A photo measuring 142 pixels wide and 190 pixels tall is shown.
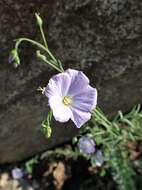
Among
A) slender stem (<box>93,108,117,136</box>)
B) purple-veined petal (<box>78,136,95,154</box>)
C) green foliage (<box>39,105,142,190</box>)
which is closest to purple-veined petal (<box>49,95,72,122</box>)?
slender stem (<box>93,108,117,136</box>)

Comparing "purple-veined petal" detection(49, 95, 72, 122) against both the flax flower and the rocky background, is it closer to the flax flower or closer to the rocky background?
the flax flower

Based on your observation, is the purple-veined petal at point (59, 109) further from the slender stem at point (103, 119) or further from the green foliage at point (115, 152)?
the green foliage at point (115, 152)

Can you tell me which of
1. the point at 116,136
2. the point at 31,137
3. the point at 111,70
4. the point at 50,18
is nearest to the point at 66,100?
the point at 50,18

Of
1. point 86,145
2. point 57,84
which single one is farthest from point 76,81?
point 86,145

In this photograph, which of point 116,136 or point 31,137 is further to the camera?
point 31,137

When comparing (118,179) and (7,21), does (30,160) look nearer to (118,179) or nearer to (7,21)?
(118,179)

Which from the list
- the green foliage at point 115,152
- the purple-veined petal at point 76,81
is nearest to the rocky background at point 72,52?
the green foliage at point 115,152
